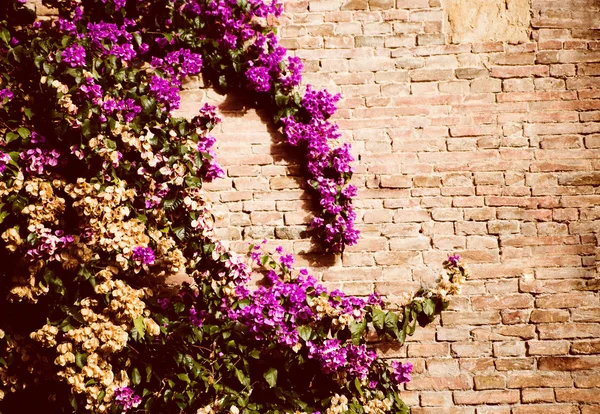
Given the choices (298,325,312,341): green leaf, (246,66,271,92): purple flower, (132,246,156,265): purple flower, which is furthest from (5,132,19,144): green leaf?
(298,325,312,341): green leaf

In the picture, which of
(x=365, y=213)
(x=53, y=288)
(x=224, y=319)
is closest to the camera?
(x=53, y=288)

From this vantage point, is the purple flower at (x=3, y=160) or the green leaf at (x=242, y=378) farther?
the green leaf at (x=242, y=378)

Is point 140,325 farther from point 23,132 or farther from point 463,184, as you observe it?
point 463,184

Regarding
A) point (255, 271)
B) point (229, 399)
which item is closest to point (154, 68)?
point (255, 271)

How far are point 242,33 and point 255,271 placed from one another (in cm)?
147

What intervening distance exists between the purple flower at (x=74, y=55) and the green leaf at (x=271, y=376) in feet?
6.43

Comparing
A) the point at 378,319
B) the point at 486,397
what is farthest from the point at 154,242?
the point at 486,397

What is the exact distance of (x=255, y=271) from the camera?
2.89 metres

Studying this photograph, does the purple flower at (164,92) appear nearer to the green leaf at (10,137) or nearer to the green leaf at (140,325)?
the green leaf at (10,137)

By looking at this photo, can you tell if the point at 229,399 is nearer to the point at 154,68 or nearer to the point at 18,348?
the point at 18,348

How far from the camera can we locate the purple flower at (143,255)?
242 centimetres

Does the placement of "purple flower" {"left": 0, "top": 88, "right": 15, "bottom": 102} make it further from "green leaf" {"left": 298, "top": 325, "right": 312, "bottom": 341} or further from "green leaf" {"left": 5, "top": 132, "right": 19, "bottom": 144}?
"green leaf" {"left": 298, "top": 325, "right": 312, "bottom": 341}

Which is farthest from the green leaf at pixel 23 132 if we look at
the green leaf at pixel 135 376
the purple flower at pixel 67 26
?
the green leaf at pixel 135 376

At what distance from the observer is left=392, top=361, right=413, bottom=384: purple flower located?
9.12 ft
